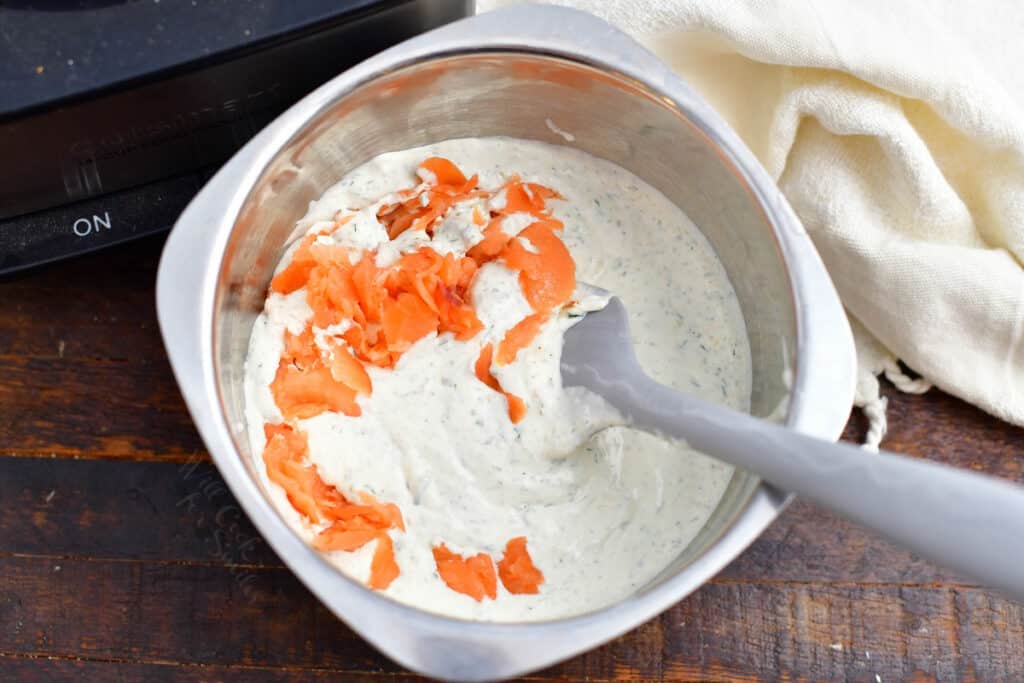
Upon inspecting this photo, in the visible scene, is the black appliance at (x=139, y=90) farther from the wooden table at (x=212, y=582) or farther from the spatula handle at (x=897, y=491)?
the spatula handle at (x=897, y=491)

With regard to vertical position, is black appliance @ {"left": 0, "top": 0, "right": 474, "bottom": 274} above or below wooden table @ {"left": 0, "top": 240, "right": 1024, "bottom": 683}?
above

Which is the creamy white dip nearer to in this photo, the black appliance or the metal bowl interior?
the metal bowl interior

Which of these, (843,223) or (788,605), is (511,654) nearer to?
(788,605)

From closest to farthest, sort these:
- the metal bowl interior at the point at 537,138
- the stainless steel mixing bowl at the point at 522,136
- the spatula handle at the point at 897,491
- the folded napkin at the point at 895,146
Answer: the spatula handle at the point at 897,491 → the stainless steel mixing bowl at the point at 522,136 → the metal bowl interior at the point at 537,138 → the folded napkin at the point at 895,146

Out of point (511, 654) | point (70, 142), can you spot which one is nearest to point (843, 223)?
point (511, 654)

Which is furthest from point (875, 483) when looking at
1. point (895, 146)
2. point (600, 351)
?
point (895, 146)

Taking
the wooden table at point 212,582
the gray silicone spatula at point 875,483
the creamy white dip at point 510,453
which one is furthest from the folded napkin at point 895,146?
the gray silicone spatula at point 875,483

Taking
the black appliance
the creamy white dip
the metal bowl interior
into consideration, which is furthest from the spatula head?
the black appliance
